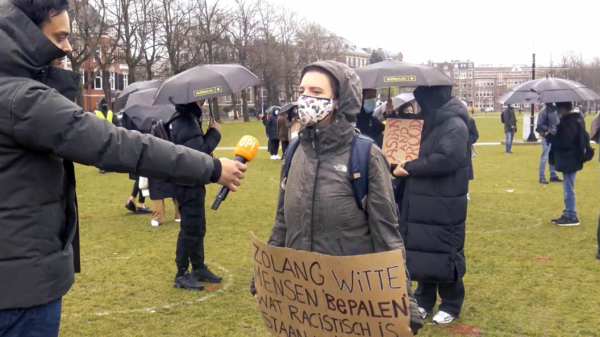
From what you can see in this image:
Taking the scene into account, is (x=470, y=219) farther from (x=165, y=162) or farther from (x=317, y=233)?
(x=165, y=162)

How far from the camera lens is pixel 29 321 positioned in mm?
2598

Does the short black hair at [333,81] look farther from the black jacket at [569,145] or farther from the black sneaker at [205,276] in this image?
the black jacket at [569,145]

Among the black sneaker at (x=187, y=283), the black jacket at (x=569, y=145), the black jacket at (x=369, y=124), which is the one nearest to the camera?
the black sneaker at (x=187, y=283)

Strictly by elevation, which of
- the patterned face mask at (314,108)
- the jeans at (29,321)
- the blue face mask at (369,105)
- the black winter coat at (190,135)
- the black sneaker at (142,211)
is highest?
the blue face mask at (369,105)

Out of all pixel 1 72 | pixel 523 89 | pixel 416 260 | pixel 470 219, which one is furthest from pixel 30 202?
pixel 523 89

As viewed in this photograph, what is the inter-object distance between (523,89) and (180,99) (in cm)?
895

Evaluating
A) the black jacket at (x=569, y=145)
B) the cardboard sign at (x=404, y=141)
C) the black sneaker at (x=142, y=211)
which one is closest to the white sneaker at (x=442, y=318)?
the cardboard sign at (x=404, y=141)

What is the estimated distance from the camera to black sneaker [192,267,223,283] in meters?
6.96

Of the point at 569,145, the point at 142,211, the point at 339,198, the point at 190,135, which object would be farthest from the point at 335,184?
the point at 142,211

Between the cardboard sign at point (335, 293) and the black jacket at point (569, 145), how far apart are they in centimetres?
793

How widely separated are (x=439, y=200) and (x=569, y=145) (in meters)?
5.52

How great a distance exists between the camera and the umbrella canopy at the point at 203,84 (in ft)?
21.4

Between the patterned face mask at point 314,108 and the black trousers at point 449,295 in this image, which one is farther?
the black trousers at point 449,295

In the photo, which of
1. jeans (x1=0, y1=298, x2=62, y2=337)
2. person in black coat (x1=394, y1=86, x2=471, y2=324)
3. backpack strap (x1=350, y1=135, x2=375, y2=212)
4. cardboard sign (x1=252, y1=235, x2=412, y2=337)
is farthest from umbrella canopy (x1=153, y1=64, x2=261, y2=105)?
jeans (x1=0, y1=298, x2=62, y2=337)
